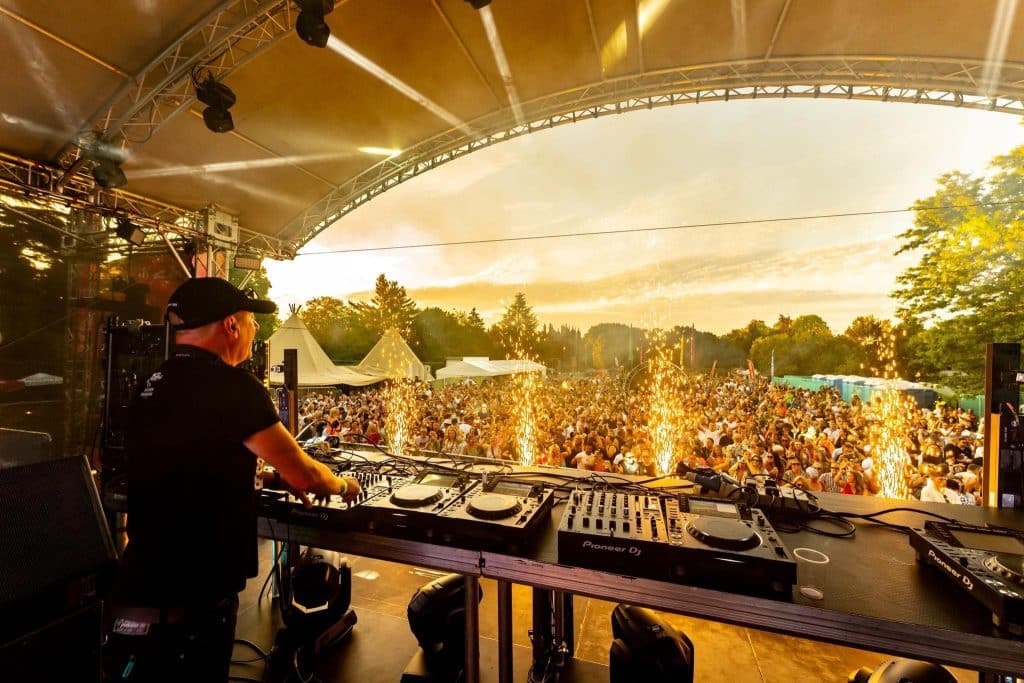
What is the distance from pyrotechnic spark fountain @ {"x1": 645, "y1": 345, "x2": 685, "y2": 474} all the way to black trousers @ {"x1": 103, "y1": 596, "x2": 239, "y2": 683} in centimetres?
590

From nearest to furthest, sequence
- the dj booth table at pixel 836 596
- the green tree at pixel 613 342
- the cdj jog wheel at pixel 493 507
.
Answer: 1. the dj booth table at pixel 836 596
2. the cdj jog wheel at pixel 493 507
3. the green tree at pixel 613 342

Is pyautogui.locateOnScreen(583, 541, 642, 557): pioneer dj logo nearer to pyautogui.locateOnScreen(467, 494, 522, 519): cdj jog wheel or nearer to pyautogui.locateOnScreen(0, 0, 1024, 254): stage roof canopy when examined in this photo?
pyautogui.locateOnScreen(467, 494, 522, 519): cdj jog wheel

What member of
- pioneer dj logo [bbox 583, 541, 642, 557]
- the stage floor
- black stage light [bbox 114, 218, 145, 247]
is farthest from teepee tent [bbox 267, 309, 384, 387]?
pioneer dj logo [bbox 583, 541, 642, 557]

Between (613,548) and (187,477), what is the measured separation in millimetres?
1182

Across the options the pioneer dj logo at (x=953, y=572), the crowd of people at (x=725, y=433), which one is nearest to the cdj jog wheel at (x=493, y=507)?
the crowd of people at (x=725, y=433)

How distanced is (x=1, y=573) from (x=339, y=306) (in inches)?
560

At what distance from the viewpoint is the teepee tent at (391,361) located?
10219mm

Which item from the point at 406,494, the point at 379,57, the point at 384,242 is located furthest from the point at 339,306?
the point at 406,494

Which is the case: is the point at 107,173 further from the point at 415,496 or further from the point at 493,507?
the point at 493,507

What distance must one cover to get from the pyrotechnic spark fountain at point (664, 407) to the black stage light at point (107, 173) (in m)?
7.56

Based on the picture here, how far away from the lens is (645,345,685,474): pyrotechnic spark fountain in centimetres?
793

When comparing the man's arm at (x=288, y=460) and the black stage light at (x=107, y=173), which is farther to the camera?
the black stage light at (x=107, y=173)

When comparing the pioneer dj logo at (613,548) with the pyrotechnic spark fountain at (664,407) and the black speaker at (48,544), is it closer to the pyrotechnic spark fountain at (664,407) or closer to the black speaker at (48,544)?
the black speaker at (48,544)

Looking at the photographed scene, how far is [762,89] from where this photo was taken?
15.2ft
